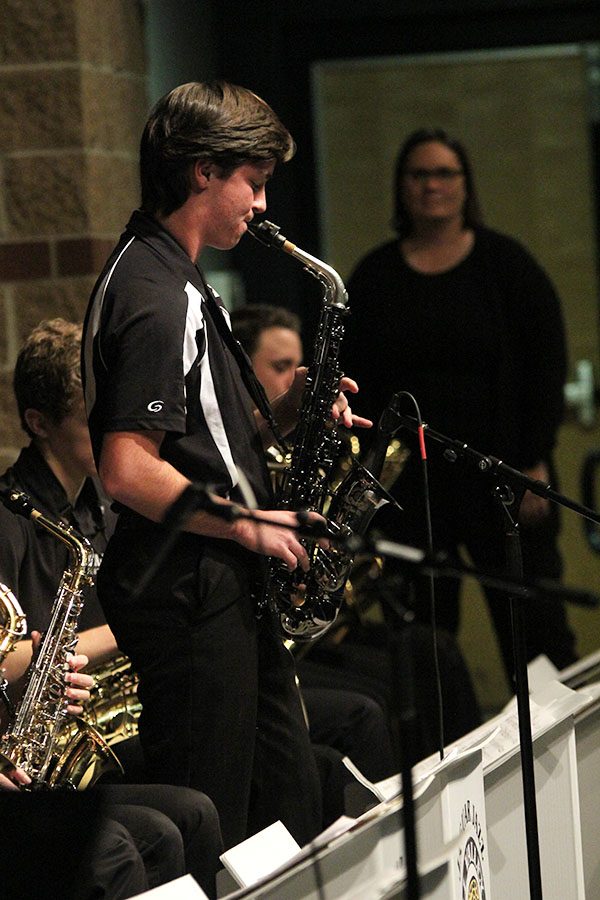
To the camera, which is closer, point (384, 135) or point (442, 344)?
point (442, 344)

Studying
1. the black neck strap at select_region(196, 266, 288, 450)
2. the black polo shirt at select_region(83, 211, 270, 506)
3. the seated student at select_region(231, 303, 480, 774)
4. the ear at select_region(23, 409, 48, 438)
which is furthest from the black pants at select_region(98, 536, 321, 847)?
the seated student at select_region(231, 303, 480, 774)

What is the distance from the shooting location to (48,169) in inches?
142

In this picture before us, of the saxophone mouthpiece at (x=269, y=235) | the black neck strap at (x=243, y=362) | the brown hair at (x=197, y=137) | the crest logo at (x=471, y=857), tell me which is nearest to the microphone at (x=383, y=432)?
the black neck strap at (x=243, y=362)

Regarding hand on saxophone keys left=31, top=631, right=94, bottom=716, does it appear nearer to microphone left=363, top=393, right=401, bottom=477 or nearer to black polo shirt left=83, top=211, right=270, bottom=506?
black polo shirt left=83, top=211, right=270, bottom=506

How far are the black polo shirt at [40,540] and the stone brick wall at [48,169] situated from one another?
821 mm

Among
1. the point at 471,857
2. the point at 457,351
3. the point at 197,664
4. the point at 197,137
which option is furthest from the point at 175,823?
the point at 457,351

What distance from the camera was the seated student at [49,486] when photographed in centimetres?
265

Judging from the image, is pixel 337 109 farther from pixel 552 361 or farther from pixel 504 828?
pixel 504 828

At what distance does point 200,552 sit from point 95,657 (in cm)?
54

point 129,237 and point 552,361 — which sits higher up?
point 129,237

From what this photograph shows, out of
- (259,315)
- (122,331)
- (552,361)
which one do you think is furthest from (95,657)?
(552,361)

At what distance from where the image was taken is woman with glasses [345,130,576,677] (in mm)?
3820

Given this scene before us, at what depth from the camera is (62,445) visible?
2752 millimetres

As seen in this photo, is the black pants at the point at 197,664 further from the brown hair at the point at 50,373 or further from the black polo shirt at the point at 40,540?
the brown hair at the point at 50,373
